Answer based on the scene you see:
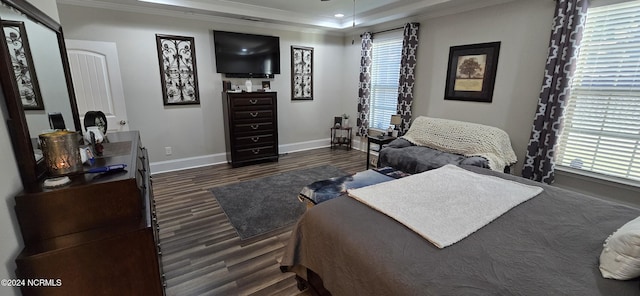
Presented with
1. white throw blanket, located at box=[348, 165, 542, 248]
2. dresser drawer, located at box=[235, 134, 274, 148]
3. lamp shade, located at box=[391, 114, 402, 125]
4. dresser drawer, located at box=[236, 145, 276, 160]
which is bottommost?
dresser drawer, located at box=[236, 145, 276, 160]

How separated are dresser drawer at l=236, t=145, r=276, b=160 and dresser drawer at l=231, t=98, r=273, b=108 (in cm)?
76

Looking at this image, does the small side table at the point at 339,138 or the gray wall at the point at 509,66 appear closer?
the gray wall at the point at 509,66

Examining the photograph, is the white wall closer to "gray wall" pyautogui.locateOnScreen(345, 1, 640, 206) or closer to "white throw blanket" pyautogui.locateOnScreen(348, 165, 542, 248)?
"gray wall" pyautogui.locateOnScreen(345, 1, 640, 206)

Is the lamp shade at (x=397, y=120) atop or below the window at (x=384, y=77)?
below

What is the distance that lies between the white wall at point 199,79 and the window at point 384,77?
1023mm

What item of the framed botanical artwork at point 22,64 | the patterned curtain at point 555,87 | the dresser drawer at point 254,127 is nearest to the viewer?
the framed botanical artwork at point 22,64

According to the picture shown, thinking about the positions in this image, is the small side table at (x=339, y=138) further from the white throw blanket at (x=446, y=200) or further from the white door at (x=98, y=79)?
the white door at (x=98, y=79)

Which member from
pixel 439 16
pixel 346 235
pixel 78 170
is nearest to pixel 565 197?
pixel 346 235

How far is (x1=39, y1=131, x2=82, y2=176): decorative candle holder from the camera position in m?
1.17

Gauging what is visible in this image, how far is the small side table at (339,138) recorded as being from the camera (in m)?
5.79

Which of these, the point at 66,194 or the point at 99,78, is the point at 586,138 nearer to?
the point at 66,194

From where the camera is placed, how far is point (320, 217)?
1.56 metres
